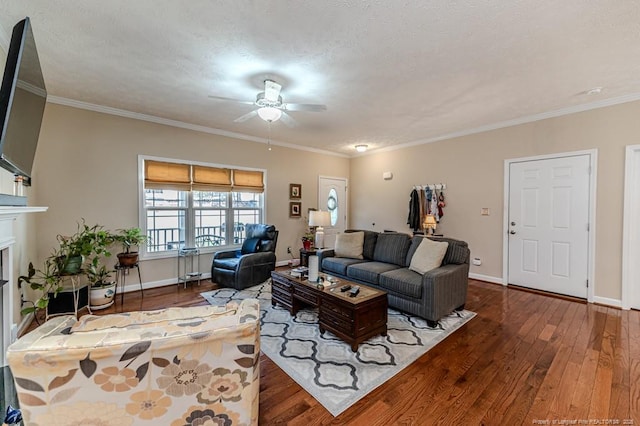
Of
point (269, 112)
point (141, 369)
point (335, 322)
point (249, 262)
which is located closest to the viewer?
point (141, 369)

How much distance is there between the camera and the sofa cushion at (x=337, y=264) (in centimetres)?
385

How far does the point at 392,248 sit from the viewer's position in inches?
153

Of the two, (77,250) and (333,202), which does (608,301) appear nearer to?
(333,202)

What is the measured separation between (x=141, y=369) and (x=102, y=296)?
125 inches

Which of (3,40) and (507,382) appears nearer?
(507,382)

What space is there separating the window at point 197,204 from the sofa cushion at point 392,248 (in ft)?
8.53

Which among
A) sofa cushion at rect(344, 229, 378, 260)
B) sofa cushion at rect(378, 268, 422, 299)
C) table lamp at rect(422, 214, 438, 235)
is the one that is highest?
table lamp at rect(422, 214, 438, 235)

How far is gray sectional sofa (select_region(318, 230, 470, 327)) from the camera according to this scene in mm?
2861

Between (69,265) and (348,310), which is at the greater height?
(69,265)

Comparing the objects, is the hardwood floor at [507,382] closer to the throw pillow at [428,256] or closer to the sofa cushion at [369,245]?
the throw pillow at [428,256]

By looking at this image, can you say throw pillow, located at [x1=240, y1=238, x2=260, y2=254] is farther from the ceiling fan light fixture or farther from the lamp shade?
the ceiling fan light fixture

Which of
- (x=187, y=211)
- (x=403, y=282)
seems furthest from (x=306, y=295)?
(x=187, y=211)

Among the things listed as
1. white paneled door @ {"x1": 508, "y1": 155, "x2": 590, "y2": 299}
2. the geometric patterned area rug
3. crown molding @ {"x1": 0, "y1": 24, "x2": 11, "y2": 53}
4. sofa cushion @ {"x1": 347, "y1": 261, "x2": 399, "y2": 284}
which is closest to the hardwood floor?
the geometric patterned area rug

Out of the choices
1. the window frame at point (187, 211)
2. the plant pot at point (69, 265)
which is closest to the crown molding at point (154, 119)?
the window frame at point (187, 211)
